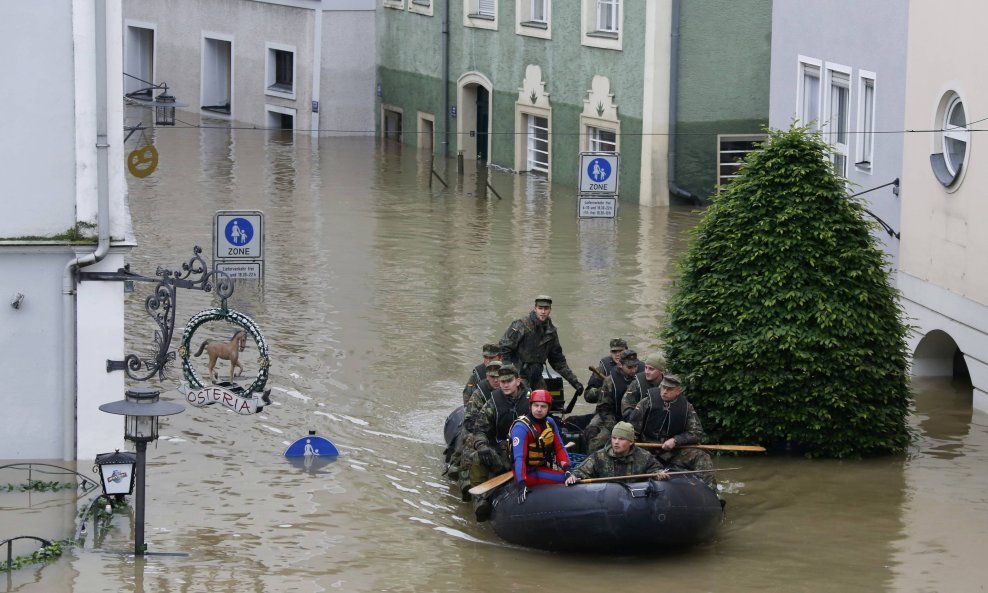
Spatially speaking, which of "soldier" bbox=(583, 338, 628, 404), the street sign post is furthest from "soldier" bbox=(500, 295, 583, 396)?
the street sign post

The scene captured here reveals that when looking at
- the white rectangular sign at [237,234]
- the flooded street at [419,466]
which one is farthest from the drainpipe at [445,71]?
the white rectangular sign at [237,234]

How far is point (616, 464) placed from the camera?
14.1 metres

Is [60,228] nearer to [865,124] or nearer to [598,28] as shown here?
[865,124]

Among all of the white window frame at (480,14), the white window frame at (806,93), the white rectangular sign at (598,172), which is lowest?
the white rectangular sign at (598,172)

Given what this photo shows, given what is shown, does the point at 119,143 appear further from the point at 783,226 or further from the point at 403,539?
the point at 783,226

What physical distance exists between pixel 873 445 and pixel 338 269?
12.8 metres

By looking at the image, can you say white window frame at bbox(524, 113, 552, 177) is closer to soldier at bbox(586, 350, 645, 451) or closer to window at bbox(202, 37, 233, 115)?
window at bbox(202, 37, 233, 115)

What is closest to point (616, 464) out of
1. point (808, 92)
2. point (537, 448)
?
point (537, 448)

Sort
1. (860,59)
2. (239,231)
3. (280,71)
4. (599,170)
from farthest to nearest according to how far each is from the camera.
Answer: (280,71), (599,170), (860,59), (239,231)

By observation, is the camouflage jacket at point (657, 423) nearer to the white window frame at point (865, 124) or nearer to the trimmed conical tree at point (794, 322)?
the trimmed conical tree at point (794, 322)

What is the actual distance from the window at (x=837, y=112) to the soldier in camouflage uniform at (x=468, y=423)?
11.8 m

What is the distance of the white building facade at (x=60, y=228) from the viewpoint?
52.3 ft

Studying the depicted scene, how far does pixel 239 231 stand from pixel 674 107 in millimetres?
15061

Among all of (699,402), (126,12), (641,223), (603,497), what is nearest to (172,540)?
(603,497)
